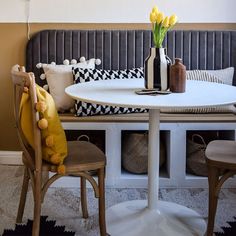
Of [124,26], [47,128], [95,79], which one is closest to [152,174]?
[47,128]

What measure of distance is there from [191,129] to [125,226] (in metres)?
0.89

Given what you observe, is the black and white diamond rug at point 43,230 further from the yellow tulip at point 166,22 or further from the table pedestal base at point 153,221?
the yellow tulip at point 166,22

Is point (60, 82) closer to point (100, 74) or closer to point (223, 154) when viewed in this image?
point (100, 74)

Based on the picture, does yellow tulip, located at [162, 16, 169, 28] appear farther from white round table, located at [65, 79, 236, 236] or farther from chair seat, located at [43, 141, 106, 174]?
chair seat, located at [43, 141, 106, 174]

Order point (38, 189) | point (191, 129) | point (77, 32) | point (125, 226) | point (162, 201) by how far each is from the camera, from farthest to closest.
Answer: point (77, 32), point (191, 129), point (162, 201), point (125, 226), point (38, 189)

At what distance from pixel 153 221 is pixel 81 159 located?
0.55 meters

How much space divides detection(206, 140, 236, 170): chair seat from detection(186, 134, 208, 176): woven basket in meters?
0.59

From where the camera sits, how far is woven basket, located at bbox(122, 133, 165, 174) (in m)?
2.89

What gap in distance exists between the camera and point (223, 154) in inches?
83.4

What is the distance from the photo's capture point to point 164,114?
299 cm

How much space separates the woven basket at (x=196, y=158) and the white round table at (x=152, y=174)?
451mm

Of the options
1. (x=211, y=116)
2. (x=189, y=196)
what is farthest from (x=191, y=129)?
(x=189, y=196)

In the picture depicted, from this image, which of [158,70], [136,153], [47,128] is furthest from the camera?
[136,153]

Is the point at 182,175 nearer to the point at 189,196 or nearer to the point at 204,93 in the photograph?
the point at 189,196
